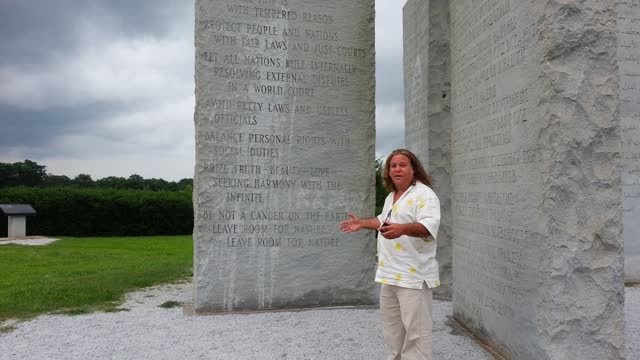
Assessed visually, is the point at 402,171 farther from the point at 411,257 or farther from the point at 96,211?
the point at 96,211

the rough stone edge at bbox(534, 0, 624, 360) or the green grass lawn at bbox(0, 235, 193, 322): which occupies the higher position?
the rough stone edge at bbox(534, 0, 624, 360)

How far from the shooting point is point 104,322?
215 inches

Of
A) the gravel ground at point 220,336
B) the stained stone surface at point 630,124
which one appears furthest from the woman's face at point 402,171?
the stained stone surface at point 630,124

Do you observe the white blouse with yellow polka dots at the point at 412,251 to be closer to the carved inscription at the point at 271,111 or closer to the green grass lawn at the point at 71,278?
the carved inscription at the point at 271,111

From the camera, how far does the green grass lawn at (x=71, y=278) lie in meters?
6.25

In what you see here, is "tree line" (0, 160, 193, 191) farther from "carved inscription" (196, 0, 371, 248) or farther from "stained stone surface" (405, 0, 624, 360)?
"stained stone surface" (405, 0, 624, 360)

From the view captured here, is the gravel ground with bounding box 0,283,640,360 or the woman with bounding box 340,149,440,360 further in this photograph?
the gravel ground with bounding box 0,283,640,360

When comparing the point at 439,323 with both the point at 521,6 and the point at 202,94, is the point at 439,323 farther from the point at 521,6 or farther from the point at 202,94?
the point at 202,94

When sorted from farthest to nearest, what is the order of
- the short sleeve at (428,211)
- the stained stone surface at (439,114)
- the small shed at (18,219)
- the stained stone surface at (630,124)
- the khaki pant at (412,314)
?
the small shed at (18,219)
the stained stone surface at (630,124)
the stained stone surface at (439,114)
the khaki pant at (412,314)
the short sleeve at (428,211)

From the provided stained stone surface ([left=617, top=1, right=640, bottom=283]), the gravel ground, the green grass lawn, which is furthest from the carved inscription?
stained stone surface ([left=617, top=1, right=640, bottom=283])

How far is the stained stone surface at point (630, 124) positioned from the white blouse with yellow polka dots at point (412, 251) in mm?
6129

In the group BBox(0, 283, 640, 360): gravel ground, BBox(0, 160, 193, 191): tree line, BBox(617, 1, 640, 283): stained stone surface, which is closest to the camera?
BBox(0, 283, 640, 360): gravel ground

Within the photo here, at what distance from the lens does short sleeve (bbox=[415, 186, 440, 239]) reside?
3.19 meters

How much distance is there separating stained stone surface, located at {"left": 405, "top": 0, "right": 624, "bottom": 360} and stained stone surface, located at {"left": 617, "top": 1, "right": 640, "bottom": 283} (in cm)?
496
